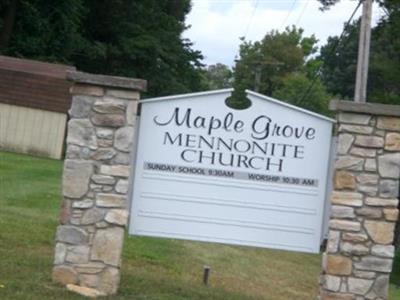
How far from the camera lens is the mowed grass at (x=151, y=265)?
8.17m

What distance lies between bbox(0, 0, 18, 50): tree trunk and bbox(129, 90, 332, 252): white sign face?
32.5 m

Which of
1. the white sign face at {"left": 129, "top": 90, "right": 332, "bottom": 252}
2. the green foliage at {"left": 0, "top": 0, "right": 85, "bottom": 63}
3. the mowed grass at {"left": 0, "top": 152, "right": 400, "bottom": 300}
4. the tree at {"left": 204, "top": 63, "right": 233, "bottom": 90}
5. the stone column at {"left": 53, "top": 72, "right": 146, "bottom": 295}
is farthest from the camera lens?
the tree at {"left": 204, "top": 63, "right": 233, "bottom": 90}

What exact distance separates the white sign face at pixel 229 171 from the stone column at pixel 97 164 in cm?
37

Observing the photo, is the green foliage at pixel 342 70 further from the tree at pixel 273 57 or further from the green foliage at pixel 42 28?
the green foliage at pixel 42 28

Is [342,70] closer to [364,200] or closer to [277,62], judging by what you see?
[277,62]

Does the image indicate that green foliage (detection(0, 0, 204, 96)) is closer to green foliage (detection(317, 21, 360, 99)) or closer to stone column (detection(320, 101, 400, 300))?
green foliage (detection(317, 21, 360, 99))

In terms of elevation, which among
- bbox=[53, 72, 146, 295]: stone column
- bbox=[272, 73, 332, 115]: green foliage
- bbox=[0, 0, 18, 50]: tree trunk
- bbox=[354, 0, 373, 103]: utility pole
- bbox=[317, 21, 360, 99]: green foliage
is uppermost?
bbox=[317, 21, 360, 99]: green foliage

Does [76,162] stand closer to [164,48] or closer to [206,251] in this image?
[206,251]

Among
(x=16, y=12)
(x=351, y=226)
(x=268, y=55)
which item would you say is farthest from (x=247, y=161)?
(x=268, y=55)

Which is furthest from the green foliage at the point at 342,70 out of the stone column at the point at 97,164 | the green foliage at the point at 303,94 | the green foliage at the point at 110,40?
the stone column at the point at 97,164

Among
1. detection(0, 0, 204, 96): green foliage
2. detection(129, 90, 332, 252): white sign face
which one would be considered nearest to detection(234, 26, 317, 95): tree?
detection(0, 0, 204, 96): green foliage

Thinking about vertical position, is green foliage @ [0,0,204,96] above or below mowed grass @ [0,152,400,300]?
above

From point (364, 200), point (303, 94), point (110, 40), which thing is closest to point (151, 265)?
point (364, 200)

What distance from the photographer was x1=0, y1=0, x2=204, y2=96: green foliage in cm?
3953
